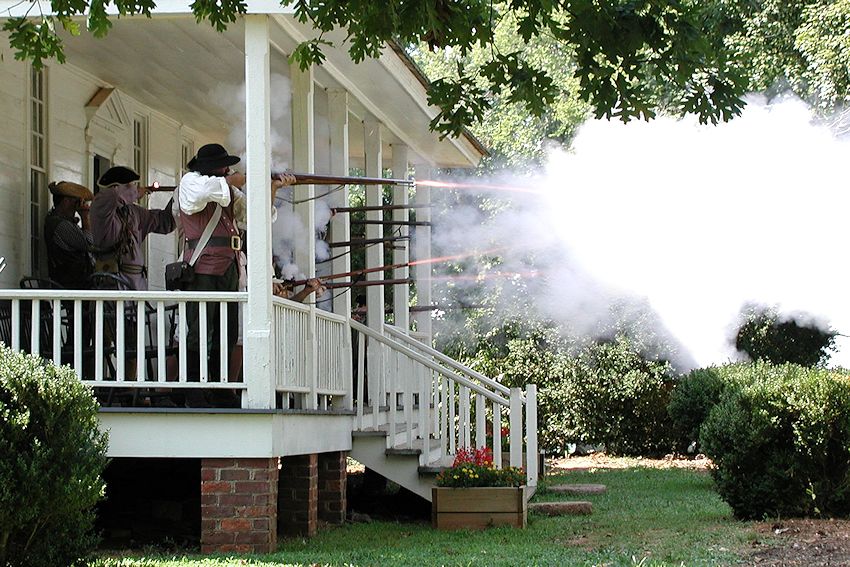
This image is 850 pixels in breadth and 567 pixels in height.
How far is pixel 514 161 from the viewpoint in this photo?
30812 mm

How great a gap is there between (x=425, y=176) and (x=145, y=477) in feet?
23.6

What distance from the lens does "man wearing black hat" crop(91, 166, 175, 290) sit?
1205 centimetres

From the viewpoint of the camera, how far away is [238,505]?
10125 mm

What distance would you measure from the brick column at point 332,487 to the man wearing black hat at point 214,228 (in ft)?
6.74

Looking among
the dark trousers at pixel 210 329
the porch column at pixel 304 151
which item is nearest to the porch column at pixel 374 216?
the porch column at pixel 304 151

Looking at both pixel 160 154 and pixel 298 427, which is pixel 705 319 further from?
pixel 298 427

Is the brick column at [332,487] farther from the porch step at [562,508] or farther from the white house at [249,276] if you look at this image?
the porch step at [562,508]

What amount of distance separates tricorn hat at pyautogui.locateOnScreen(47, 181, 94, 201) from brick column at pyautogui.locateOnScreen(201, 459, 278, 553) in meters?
3.27

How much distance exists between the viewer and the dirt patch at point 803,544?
9.52 meters

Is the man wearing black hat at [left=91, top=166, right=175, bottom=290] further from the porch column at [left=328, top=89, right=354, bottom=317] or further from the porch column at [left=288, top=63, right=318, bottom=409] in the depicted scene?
the porch column at [left=328, top=89, right=354, bottom=317]

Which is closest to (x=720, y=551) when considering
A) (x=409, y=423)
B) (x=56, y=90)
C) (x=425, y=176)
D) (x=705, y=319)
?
(x=409, y=423)

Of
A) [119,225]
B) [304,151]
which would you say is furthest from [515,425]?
[119,225]

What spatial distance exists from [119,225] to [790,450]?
247 inches

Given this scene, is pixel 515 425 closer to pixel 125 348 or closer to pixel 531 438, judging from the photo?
pixel 531 438
